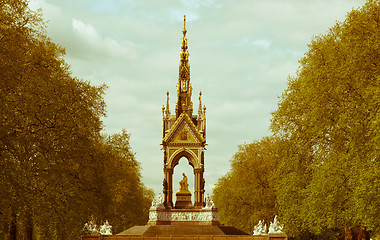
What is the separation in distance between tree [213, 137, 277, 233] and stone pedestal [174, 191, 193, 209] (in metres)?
8.98

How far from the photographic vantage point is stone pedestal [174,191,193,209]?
5209cm

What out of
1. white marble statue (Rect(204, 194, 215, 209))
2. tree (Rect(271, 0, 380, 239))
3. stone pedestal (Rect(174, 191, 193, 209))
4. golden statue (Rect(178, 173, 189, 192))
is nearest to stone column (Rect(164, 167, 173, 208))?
stone pedestal (Rect(174, 191, 193, 209))

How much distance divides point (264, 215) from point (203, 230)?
13.4 m

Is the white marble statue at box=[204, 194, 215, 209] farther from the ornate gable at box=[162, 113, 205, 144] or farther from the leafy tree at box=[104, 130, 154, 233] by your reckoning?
the leafy tree at box=[104, 130, 154, 233]

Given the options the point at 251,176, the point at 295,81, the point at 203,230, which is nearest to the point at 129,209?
the point at 251,176

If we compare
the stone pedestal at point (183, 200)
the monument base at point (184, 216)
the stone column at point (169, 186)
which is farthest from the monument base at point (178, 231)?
the stone pedestal at point (183, 200)

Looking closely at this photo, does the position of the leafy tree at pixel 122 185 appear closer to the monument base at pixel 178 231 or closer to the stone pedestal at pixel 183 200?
the monument base at pixel 178 231

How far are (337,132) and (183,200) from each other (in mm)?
21692

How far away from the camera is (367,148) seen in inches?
1187

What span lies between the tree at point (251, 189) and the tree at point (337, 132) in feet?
60.3

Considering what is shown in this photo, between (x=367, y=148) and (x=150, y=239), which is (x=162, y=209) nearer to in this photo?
(x=150, y=239)

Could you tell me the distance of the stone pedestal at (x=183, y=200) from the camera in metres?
52.1

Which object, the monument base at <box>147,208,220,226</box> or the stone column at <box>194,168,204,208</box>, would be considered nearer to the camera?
the monument base at <box>147,208,220,226</box>

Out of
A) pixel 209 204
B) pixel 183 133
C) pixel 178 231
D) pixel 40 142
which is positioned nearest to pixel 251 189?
pixel 209 204
